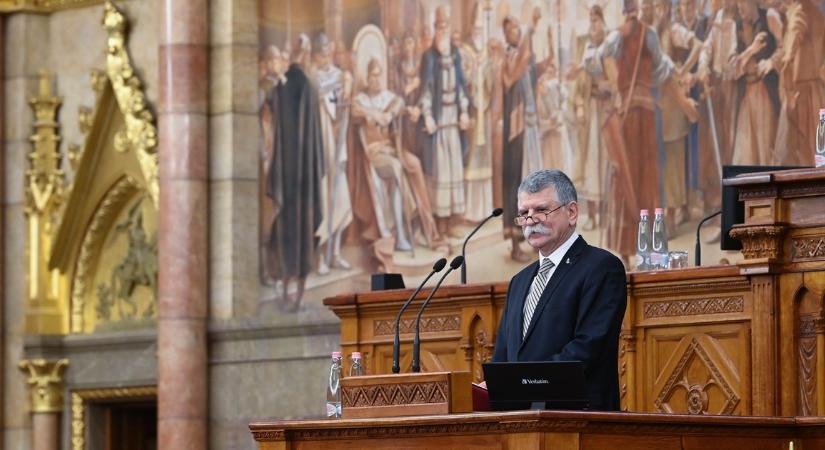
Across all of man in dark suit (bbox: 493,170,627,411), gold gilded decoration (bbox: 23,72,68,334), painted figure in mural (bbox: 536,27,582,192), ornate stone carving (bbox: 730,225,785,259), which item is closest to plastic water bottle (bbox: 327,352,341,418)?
man in dark suit (bbox: 493,170,627,411)

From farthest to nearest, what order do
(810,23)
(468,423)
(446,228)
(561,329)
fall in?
(446,228), (810,23), (561,329), (468,423)

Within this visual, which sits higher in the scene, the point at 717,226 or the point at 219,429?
the point at 717,226

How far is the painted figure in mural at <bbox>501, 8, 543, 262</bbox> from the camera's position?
48.5 feet

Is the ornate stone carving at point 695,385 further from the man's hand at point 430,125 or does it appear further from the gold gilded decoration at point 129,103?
the gold gilded decoration at point 129,103

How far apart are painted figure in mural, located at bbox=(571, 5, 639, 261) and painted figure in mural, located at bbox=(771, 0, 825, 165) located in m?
1.36

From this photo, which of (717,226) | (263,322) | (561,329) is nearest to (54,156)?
(263,322)

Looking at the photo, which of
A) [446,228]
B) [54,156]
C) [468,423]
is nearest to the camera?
[468,423]

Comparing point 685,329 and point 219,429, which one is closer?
point 685,329

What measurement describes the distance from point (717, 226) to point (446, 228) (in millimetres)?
2691

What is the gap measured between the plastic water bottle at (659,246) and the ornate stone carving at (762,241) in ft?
6.89

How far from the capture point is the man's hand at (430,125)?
1548 centimetres

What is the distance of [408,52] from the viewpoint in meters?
15.7

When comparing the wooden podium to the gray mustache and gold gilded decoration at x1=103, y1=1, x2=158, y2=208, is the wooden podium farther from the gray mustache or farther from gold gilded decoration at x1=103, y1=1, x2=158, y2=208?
gold gilded decoration at x1=103, y1=1, x2=158, y2=208

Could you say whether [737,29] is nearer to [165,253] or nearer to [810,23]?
[810,23]
